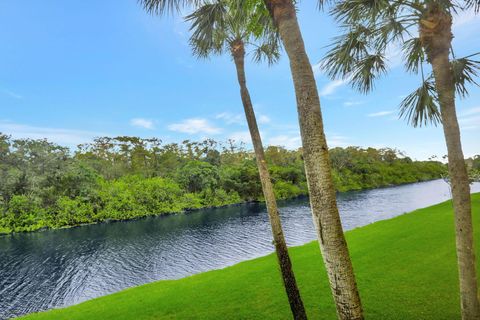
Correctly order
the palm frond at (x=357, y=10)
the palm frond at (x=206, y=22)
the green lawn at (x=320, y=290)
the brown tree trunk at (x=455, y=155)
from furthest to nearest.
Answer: the green lawn at (x=320, y=290) → the palm frond at (x=206, y=22) → the palm frond at (x=357, y=10) → the brown tree trunk at (x=455, y=155)

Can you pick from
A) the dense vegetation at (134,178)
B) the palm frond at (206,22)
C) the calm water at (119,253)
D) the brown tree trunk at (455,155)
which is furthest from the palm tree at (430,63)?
the dense vegetation at (134,178)

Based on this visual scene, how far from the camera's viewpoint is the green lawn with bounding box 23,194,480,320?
276 inches

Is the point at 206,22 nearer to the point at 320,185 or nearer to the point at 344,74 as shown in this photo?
the point at 344,74

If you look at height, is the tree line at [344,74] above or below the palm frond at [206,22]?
below

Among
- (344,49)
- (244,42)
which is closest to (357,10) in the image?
(344,49)

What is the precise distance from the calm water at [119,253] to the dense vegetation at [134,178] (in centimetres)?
642

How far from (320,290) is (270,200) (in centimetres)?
424

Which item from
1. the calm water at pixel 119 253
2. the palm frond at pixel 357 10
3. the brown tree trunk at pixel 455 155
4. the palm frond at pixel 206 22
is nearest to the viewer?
the brown tree trunk at pixel 455 155

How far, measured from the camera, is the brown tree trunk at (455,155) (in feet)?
13.3

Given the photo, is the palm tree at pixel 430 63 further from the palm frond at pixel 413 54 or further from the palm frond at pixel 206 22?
the palm frond at pixel 206 22

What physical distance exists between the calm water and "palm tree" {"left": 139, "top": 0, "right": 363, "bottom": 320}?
62.5ft

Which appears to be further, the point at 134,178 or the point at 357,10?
the point at 134,178

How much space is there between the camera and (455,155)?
4.10 m

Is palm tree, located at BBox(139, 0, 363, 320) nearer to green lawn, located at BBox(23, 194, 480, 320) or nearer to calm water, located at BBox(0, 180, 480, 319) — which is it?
green lawn, located at BBox(23, 194, 480, 320)
